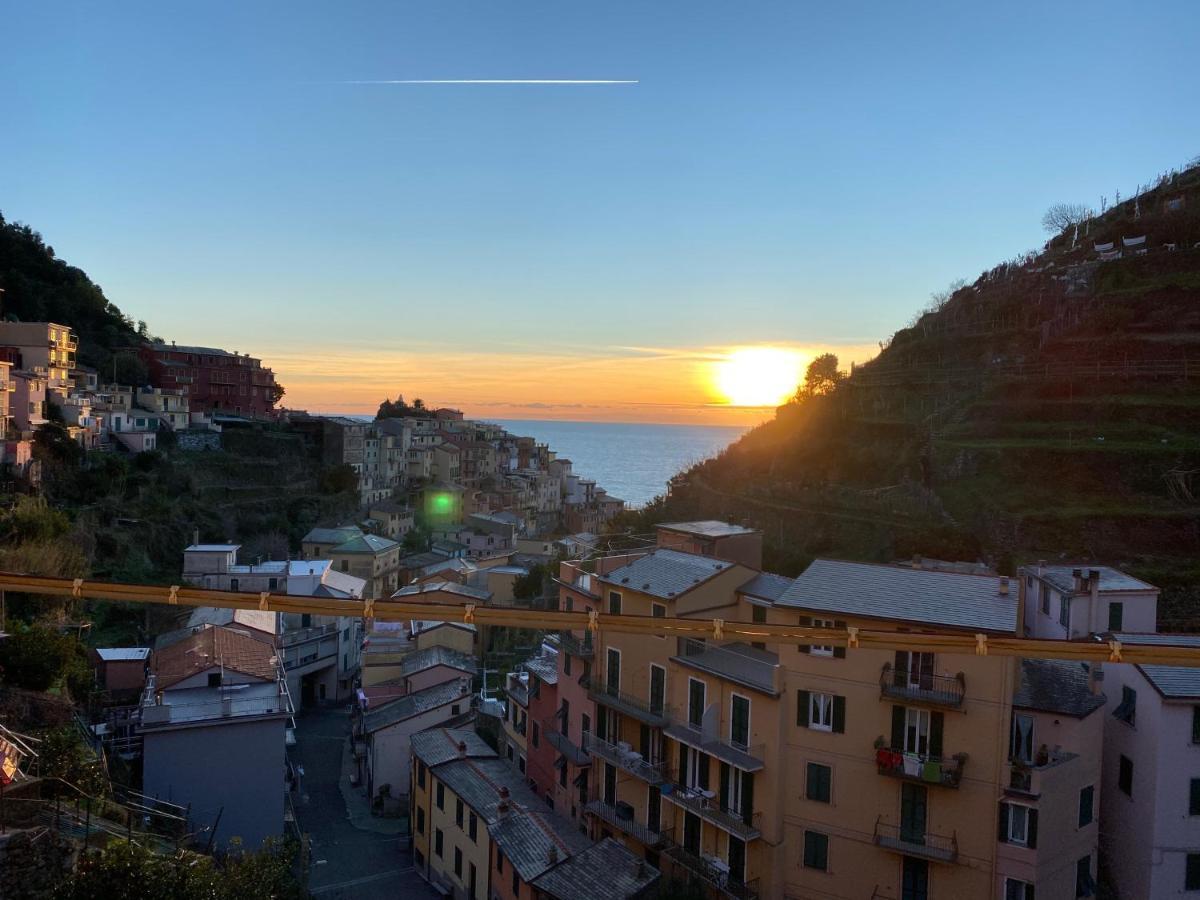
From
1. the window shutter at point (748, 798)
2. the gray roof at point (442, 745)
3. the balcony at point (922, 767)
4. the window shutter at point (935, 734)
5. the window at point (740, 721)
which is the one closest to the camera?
the balcony at point (922, 767)

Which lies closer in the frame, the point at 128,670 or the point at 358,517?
the point at 128,670

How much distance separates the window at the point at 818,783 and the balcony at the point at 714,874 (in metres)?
1.59

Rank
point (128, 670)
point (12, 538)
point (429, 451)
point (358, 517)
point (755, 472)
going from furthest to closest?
point (429, 451) < point (358, 517) < point (755, 472) < point (12, 538) < point (128, 670)

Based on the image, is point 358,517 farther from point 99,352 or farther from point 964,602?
point 964,602

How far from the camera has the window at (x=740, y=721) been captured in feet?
40.9

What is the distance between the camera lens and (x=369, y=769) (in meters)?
19.3

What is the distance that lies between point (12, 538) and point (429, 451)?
3672cm

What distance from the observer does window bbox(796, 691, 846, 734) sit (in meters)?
11.9

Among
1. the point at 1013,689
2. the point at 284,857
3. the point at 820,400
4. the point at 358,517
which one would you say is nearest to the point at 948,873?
the point at 1013,689

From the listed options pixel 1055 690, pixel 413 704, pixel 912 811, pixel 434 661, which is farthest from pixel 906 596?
pixel 434 661

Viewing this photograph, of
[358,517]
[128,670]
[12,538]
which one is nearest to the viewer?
[128,670]

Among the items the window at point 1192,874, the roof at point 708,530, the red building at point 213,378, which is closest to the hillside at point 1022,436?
the window at point 1192,874

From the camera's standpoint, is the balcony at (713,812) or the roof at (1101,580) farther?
the roof at (1101,580)

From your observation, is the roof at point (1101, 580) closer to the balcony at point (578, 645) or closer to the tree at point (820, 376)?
the balcony at point (578, 645)
